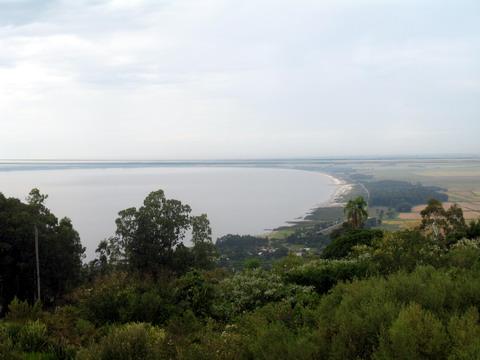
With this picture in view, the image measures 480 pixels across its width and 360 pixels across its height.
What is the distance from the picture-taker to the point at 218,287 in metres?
12.1

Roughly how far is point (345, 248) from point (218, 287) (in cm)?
804

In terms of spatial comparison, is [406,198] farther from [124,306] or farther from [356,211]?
[124,306]

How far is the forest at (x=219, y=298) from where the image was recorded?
475 centimetres

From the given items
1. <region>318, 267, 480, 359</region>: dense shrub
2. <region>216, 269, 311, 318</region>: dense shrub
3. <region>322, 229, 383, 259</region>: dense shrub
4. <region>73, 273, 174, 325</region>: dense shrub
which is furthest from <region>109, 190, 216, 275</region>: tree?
<region>318, 267, 480, 359</region>: dense shrub

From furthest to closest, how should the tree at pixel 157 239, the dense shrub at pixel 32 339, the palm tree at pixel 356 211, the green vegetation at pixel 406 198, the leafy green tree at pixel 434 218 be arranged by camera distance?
the green vegetation at pixel 406 198
the palm tree at pixel 356 211
the leafy green tree at pixel 434 218
the tree at pixel 157 239
the dense shrub at pixel 32 339

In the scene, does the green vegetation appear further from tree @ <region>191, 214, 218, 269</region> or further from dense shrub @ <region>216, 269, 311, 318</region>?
dense shrub @ <region>216, 269, 311, 318</region>

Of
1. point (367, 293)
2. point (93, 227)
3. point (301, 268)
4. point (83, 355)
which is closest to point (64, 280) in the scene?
point (301, 268)

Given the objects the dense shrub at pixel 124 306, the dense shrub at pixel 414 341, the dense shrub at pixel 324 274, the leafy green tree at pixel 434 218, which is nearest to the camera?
the dense shrub at pixel 414 341

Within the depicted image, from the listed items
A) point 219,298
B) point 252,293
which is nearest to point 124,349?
point 219,298

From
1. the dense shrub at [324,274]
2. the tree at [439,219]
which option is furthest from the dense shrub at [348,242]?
the dense shrub at [324,274]

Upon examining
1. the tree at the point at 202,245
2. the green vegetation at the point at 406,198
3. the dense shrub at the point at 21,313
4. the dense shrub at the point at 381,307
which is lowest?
the green vegetation at the point at 406,198

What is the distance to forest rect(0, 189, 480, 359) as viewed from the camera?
15.6 feet

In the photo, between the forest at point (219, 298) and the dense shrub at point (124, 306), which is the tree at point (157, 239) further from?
the dense shrub at point (124, 306)

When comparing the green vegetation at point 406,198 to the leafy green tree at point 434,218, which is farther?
the green vegetation at point 406,198
